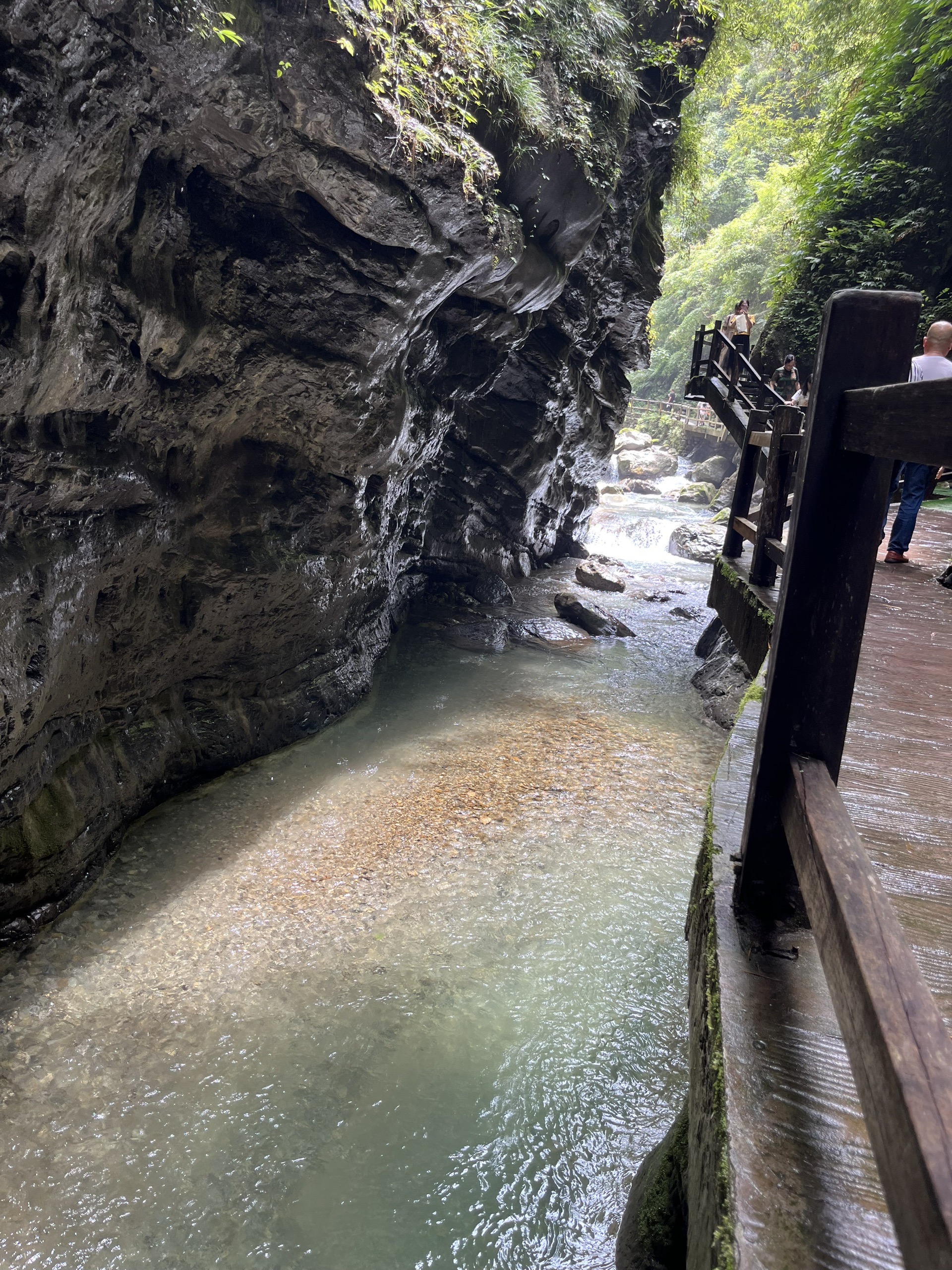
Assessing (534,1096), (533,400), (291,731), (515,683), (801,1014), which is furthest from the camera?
(533,400)

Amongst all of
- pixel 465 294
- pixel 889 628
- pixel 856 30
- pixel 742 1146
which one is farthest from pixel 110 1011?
pixel 856 30

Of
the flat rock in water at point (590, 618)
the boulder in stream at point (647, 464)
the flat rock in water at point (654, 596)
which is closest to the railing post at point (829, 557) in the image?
the flat rock in water at point (590, 618)

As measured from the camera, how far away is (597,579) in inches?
671

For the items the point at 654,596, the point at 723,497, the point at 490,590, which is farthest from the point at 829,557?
the point at 723,497

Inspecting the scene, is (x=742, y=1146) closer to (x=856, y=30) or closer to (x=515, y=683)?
(x=515, y=683)

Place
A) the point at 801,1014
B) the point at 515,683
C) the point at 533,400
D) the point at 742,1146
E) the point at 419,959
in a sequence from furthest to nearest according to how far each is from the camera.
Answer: the point at 533,400 < the point at 515,683 < the point at 419,959 < the point at 801,1014 < the point at 742,1146

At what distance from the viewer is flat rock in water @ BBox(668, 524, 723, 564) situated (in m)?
21.2

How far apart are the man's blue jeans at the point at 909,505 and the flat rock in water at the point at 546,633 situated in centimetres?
729

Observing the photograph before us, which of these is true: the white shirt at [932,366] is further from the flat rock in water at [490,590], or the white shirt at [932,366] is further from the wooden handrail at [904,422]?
the flat rock in water at [490,590]

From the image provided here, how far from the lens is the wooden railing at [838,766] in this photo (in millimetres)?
1121

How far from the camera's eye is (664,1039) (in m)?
4.92

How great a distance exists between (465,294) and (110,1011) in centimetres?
884

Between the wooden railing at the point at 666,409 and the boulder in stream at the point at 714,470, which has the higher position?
the wooden railing at the point at 666,409

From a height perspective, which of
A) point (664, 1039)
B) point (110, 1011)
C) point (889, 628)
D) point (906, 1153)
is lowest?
point (110, 1011)
